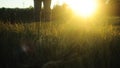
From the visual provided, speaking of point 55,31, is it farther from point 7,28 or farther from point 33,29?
point 7,28

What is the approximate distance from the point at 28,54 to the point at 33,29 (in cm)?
104

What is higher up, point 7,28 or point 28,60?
point 7,28

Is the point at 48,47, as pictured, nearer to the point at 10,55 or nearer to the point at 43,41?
the point at 43,41

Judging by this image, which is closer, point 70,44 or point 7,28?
point 70,44

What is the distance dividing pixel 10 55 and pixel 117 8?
1573 cm

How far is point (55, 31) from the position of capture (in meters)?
7.20

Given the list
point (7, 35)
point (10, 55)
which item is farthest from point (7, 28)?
point (10, 55)

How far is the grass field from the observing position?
20.6 ft

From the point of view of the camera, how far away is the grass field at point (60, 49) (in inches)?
247

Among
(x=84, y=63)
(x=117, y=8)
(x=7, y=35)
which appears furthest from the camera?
(x=117, y=8)

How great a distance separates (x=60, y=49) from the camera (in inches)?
255

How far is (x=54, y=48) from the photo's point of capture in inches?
257

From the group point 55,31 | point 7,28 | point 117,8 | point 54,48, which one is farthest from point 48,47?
point 117,8

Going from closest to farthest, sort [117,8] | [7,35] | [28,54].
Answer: [28,54] → [7,35] → [117,8]
